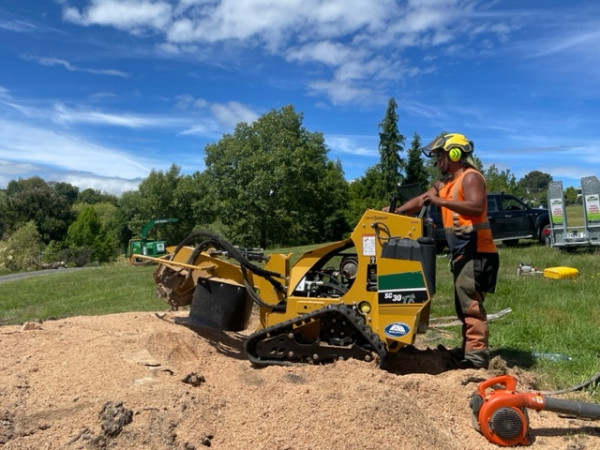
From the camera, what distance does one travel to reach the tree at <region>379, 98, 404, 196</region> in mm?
50344

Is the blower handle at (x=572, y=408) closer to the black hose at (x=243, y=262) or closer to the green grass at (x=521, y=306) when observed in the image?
the green grass at (x=521, y=306)

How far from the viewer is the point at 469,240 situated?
496 cm

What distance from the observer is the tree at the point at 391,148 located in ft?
165

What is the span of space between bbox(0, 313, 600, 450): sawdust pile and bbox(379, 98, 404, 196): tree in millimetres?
46309

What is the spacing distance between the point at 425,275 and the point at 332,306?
2.75 feet

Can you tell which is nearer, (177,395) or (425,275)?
(177,395)

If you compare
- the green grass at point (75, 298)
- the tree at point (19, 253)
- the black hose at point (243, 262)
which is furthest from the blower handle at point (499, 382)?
the tree at point (19, 253)

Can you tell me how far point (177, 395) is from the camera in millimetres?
3975

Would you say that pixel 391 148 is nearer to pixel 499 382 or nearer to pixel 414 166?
pixel 414 166

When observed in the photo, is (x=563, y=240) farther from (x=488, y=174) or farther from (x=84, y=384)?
(x=488, y=174)

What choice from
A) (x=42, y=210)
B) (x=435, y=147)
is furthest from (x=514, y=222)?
(x=42, y=210)

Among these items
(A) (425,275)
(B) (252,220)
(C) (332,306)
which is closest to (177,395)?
(C) (332,306)

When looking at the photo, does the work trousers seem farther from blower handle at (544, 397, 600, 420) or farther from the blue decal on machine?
blower handle at (544, 397, 600, 420)

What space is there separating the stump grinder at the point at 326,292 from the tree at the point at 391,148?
150 ft
